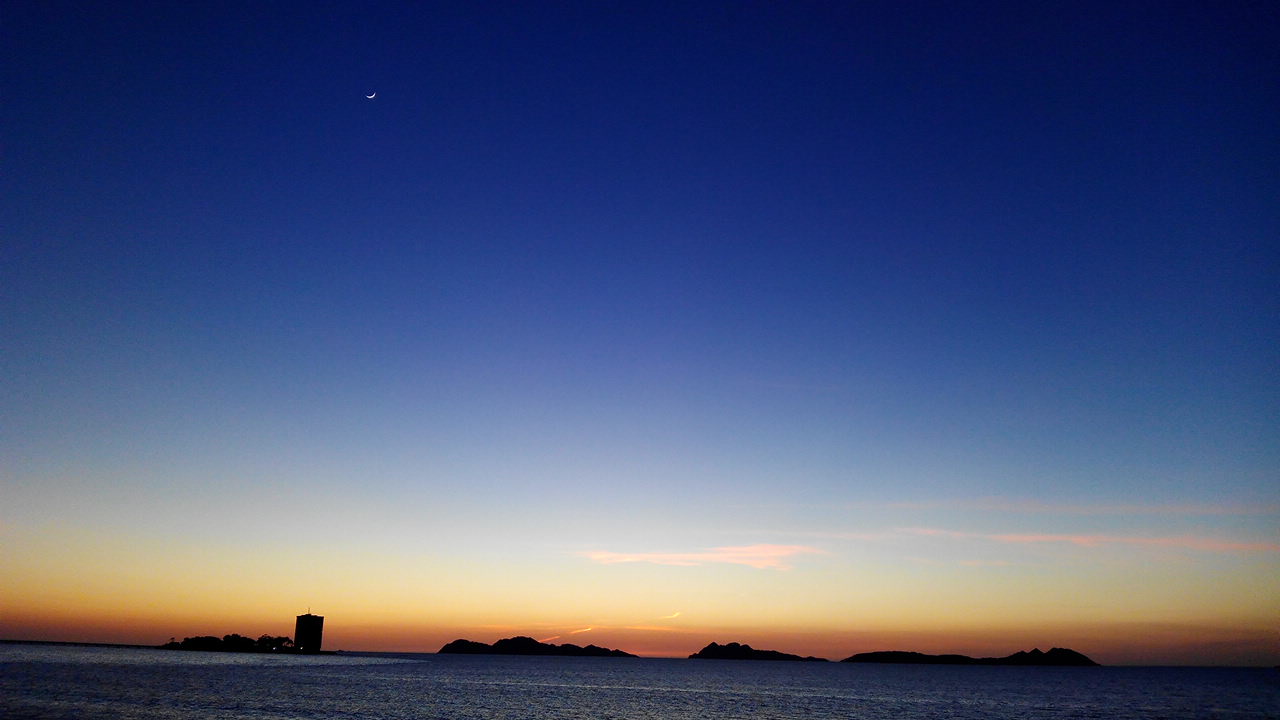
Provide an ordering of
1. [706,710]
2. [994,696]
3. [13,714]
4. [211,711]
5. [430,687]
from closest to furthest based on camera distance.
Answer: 1. [13,714]
2. [211,711]
3. [706,710]
4. [430,687]
5. [994,696]

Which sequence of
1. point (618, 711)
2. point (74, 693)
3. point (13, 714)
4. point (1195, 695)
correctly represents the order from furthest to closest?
point (1195, 695) → point (618, 711) → point (74, 693) → point (13, 714)

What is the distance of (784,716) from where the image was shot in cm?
10100

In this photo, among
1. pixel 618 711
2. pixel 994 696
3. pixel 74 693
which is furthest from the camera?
pixel 994 696

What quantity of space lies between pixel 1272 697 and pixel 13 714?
216 metres

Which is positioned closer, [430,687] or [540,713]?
[540,713]

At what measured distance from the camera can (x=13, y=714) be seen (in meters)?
64.5

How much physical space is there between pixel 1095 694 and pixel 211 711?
6883 inches

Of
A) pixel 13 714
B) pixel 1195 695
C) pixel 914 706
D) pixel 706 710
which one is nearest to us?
pixel 13 714

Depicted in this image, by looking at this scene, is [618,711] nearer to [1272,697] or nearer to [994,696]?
[994,696]

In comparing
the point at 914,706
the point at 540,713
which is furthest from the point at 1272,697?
the point at 540,713

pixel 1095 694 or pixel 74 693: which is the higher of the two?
pixel 74 693

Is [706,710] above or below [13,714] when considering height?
below

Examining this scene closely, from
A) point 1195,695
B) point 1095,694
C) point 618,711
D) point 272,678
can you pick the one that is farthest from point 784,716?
point 1195,695

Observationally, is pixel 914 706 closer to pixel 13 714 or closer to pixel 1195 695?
pixel 1195 695
